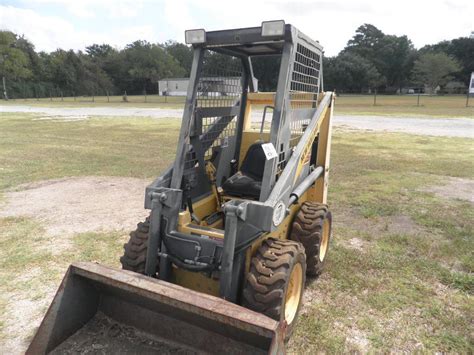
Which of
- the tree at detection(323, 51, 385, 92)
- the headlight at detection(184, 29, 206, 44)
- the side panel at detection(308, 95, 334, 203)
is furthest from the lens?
the tree at detection(323, 51, 385, 92)

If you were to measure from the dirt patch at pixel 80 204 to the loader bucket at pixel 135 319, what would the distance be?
258 cm

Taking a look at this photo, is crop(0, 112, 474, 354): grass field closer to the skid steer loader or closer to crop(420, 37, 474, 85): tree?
the skid steer loader

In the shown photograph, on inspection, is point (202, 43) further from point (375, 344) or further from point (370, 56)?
point (370, 56)

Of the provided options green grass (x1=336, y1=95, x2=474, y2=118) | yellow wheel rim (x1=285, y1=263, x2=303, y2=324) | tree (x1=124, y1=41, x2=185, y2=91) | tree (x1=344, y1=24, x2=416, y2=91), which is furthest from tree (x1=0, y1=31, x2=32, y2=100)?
yellow wheel rim (x1=285, y1=263, x2=303, y2=324)

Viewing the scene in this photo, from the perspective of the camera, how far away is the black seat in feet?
12.1

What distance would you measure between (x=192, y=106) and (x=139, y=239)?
120cm

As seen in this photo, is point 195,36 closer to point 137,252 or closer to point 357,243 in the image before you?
point 137,252

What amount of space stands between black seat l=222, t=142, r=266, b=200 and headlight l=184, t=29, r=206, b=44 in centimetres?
118

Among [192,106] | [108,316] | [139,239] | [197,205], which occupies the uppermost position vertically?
[192,106]

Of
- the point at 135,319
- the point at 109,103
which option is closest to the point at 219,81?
the point at 135,319

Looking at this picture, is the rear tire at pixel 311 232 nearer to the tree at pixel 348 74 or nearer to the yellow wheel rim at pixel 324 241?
the yellow wheel rim at pixel 324 241

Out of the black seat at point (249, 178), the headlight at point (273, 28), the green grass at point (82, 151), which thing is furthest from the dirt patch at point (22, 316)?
the green grass at point (82, 151)

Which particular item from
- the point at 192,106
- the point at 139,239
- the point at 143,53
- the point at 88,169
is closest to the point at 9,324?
the point at 139,239

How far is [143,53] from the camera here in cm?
7681
